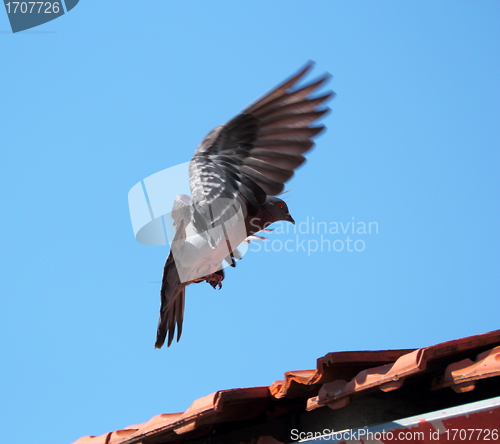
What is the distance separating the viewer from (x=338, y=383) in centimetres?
377

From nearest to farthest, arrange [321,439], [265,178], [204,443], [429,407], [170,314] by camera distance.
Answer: [429,407], [321,439], [204,443], [265,178], [170,314]

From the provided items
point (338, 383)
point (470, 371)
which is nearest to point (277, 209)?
point (338, 383)

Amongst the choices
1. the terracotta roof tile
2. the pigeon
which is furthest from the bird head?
the terracotta roof tile

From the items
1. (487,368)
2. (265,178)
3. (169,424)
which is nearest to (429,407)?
(487,368)

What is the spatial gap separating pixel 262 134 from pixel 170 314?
85.6 inches

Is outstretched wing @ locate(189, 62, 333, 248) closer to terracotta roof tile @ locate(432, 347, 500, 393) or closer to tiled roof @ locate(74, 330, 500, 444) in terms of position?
tiled roof @ locate(74, 330, 500, 444)

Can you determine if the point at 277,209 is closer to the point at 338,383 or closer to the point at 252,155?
the point at 252,155

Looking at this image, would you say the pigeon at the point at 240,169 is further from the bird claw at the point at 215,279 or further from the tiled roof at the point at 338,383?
the tiled roof at the point at 338,383

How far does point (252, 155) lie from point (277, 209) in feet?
3.00

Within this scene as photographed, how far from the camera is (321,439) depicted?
3.92 metres

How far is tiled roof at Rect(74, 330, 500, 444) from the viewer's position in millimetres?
3250

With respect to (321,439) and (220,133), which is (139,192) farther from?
(321,439)

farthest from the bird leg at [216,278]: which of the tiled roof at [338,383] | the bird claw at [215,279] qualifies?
the tiled roof at [338,383]

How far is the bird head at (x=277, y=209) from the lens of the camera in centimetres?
586
